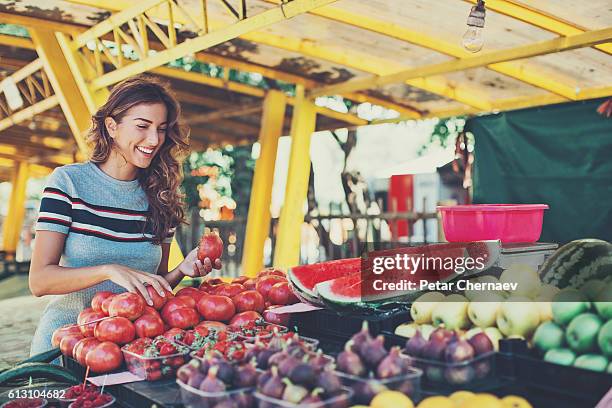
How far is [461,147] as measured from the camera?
859 cm

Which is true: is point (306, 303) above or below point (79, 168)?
below

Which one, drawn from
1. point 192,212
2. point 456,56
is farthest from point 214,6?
point 192,212

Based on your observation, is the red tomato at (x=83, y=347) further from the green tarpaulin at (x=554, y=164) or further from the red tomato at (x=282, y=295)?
the green tarpaulin at (x=554, y=164)

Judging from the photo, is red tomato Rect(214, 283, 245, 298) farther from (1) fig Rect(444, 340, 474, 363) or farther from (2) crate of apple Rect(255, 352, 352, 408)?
(1) fig Rect(444, 340, 474, 363)

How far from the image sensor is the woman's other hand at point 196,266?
3.00m

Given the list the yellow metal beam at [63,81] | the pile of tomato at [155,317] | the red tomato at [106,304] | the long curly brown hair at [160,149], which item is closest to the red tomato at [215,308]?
the pile of tomato at [155,317]

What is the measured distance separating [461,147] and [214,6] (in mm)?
3995

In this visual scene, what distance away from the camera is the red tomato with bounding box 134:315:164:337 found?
8.06 ft

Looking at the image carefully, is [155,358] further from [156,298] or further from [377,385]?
[377,385]

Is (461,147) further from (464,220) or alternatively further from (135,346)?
(135,346)

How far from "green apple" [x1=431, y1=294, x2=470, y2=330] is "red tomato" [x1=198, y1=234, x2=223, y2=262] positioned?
47.9 inches

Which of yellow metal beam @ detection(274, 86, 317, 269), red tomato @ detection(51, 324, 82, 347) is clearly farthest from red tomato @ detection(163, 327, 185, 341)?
yellow metal beam @ detection(274, 86, 317, 269)

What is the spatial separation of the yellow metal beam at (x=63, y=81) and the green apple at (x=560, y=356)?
662 centimetres

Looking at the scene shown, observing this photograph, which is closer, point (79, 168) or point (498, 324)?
point (498, 324)
